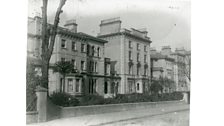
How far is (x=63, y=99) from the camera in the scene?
25.1 ft

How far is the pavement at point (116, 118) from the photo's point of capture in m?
7.32

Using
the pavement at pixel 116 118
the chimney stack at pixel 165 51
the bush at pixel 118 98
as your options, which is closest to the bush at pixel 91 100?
the bush at pixel 118 98

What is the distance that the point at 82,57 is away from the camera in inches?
296

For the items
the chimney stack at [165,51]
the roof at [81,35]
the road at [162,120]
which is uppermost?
the roof at [81,35]

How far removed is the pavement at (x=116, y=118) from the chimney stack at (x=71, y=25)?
2.08 metres

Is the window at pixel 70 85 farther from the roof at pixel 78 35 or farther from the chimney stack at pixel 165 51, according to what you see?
the chimney stack at pixel 165 51

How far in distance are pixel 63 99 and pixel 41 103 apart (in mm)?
547

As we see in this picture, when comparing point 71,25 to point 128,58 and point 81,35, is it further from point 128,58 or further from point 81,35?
point 128,58

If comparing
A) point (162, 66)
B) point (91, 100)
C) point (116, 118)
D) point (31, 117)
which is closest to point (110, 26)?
point (162, 66)

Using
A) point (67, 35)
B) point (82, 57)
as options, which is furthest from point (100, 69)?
point (67, 35)

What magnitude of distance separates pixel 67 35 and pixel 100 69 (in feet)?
3.74

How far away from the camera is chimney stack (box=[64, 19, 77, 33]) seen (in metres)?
7.57

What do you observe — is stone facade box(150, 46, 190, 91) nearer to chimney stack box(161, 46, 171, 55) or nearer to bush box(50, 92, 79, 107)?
chimney stack box(161, 46, 171, 55)
